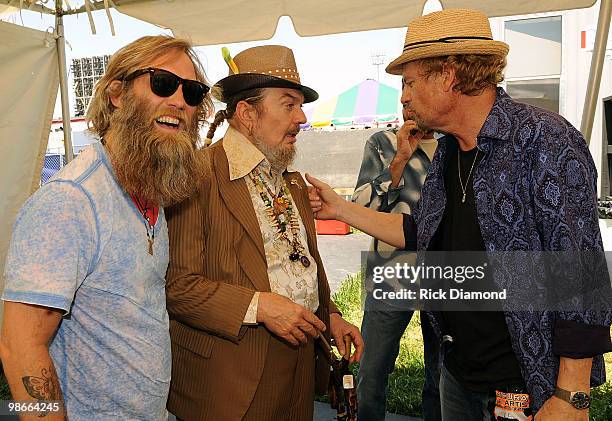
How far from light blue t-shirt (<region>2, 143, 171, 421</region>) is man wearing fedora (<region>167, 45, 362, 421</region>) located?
0.33 metres

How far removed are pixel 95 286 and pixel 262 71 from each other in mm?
1187

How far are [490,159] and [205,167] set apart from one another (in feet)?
3.00

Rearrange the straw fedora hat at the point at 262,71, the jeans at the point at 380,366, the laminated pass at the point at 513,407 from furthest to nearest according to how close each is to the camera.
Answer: the jeans at the point at 380,366, the straw fedora hat at the point at 262,71, the laminated pass at the point at 513,407

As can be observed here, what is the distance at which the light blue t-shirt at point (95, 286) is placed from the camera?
49.8 inches

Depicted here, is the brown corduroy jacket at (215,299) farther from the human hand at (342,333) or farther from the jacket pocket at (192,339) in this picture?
the human hand at (342,333)

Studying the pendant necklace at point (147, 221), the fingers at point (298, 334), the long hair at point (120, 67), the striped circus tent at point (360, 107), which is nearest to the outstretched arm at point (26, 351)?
the pendant necklace at point (147, 221)

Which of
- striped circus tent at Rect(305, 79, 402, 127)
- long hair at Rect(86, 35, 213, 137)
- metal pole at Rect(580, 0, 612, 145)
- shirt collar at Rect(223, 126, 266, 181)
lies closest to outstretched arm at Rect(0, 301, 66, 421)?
long hair at Rect(86, 35, 213, 137)

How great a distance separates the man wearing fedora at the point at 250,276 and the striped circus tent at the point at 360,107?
15.8m

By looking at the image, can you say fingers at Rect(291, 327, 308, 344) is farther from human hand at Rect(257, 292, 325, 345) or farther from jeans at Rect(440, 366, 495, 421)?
jeans at Rect(440, 366, 495, 421)

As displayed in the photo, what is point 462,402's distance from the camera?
6.51 ft

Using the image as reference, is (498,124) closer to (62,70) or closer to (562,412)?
(562,412)

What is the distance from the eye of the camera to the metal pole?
301 centimetres

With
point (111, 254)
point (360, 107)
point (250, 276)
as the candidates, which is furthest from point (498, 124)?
point (360, 107)

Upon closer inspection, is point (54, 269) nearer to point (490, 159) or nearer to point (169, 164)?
point (169, 164)
